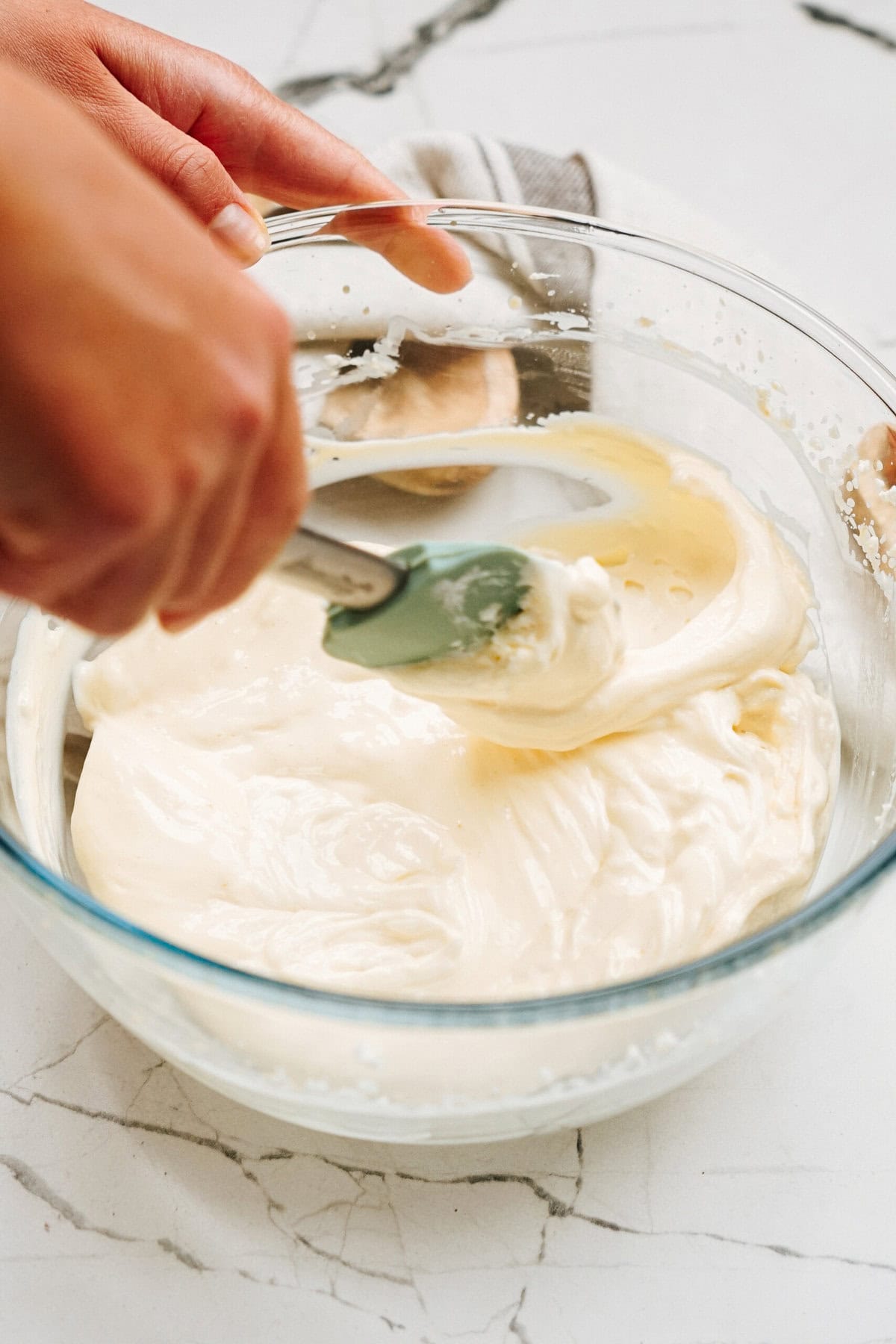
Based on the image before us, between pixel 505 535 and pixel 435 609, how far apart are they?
0.51 meters

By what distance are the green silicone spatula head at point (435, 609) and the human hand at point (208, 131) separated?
0.50m

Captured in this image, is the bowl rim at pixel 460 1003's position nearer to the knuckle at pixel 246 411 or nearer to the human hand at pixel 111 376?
the human hand at pixel 111 376

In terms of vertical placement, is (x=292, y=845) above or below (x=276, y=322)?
below

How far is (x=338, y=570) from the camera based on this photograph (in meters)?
0.89

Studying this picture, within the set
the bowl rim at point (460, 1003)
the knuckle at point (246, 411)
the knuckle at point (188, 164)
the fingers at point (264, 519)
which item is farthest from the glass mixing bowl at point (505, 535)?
the knuckle at point (246, 411)

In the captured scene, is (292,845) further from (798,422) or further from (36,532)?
(798,422)

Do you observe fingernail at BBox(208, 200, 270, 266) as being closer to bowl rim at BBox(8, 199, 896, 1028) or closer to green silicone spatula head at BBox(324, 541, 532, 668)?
green silicone spatula head at BBox(324, 541, 532, 668)

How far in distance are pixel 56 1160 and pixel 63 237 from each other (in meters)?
0.83

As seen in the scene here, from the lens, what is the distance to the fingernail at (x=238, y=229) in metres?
1.27

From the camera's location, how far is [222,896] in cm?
116

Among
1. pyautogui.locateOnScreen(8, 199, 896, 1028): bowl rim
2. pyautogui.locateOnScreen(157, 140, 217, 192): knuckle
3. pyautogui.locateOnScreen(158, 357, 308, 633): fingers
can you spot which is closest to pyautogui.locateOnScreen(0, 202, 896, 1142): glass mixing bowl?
pyautogui.locateOnScreen(8, 199, 896, 1028): bowl rim

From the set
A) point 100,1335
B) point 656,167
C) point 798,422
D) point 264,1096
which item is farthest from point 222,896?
point 656,167

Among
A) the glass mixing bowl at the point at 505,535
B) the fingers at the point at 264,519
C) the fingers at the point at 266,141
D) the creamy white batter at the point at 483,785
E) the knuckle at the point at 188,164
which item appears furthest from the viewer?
the fingers at the point at 266,141

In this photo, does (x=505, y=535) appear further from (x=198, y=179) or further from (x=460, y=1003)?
(x=460, y=1003)
